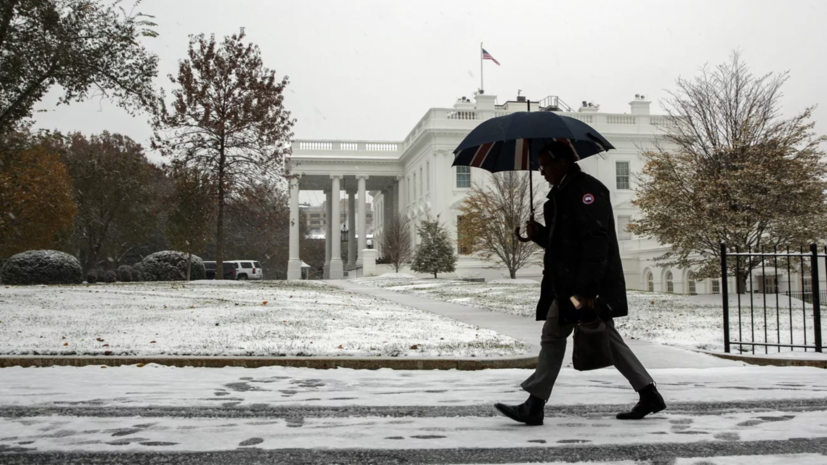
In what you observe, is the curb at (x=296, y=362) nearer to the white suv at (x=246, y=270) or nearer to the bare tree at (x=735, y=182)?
the bare tree at (x=735, y=182)

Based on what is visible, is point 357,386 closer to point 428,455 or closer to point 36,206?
point 428,455

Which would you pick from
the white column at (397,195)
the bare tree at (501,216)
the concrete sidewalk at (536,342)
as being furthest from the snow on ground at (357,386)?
the white column at (397,195)

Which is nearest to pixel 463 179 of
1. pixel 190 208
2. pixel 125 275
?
pixel 125 275

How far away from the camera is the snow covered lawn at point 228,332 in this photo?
7.81 meters

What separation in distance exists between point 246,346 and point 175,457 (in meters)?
4.45

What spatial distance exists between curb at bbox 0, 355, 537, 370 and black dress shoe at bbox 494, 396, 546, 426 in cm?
275

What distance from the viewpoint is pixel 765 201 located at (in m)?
16.7

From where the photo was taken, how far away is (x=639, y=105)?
51.1m

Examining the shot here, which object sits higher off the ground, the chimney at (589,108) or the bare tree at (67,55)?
the chimney at (589,108)

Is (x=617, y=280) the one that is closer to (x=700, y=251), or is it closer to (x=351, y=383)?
(x=351, y=383)

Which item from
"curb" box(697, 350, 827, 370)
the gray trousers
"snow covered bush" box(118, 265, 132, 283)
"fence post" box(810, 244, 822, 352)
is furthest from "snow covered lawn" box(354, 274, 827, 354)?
"snow covered bush" box(118, 265, 132, 283)

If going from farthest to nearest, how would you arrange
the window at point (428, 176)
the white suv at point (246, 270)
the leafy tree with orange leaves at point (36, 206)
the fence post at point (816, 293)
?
the window at point (428, 176)
the white suv at point (246, 270)
the leafy tree with orange leaves at point (36, 206)
the fence post at point (816, 293)

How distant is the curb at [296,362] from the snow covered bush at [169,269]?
23616 millimetres

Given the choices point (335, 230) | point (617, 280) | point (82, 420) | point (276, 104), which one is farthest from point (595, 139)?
point (335, 230)
